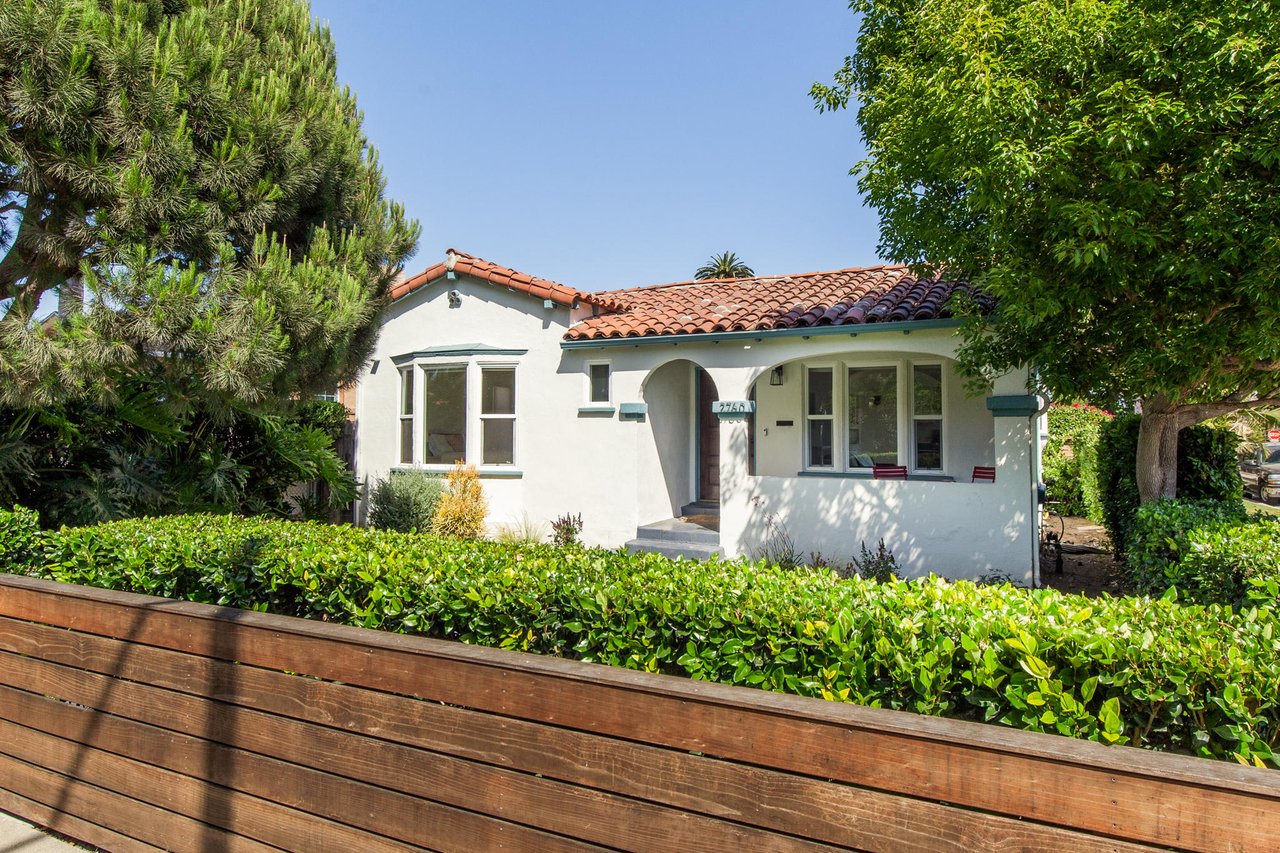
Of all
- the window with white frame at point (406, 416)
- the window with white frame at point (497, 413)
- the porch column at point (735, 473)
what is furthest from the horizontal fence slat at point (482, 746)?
the window with white frame at point (406, 416)

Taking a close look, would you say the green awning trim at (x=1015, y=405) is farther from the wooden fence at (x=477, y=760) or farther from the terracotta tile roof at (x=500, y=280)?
the wooden fence at (x=477, y=760)

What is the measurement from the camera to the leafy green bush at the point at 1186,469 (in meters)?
7.76

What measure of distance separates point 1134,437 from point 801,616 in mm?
8333

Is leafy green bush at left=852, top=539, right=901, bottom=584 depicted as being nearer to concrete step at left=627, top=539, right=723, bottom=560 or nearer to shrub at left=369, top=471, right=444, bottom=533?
concrete step at left=627, top=539, right=723, bottom=560

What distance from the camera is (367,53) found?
25.5 feet

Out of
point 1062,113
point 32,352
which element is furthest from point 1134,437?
point 32,352

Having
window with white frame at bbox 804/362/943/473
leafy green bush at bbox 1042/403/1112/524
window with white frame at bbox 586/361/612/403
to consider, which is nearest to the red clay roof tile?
window with white frame at bbox 586/361/612/403

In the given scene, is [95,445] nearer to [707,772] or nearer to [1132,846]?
[707,772]

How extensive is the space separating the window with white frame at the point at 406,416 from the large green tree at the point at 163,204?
5.88 m

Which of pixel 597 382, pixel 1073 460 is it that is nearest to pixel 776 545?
pixel 597 382

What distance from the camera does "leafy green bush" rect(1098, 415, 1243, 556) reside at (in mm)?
7762

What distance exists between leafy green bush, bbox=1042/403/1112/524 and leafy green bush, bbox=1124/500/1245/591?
9901 mm

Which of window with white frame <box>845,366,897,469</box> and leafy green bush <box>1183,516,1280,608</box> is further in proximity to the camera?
window with white frame <box>845,366,897,469</box>

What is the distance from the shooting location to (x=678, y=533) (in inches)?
403
